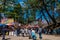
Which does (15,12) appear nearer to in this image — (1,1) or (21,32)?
(1,1)

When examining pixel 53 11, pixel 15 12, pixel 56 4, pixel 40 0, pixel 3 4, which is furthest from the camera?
pixel 15 12

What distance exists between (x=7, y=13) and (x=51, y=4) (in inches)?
755

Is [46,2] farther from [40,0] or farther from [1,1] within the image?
[1,1]

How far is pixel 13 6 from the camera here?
2219 inches

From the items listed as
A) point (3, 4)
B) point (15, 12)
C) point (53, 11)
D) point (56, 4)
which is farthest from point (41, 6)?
point (15, 12)

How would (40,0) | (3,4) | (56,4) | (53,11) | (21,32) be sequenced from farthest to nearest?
(3,4)
(53,11)
(56,4)
(40,0)
(21,32)

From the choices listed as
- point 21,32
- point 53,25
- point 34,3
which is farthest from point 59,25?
point 21,32

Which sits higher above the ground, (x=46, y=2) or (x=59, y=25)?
(x=46, y=2)

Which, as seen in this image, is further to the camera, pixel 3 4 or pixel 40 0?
pixel 3 4

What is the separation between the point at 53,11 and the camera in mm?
49656

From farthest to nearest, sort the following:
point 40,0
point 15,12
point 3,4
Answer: point 15,12 → point 3,4 → point 40,0

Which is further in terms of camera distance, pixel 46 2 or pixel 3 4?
pixel 3 4

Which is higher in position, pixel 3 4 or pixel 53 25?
pixel 3 4

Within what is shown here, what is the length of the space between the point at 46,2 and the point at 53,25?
5.68m
